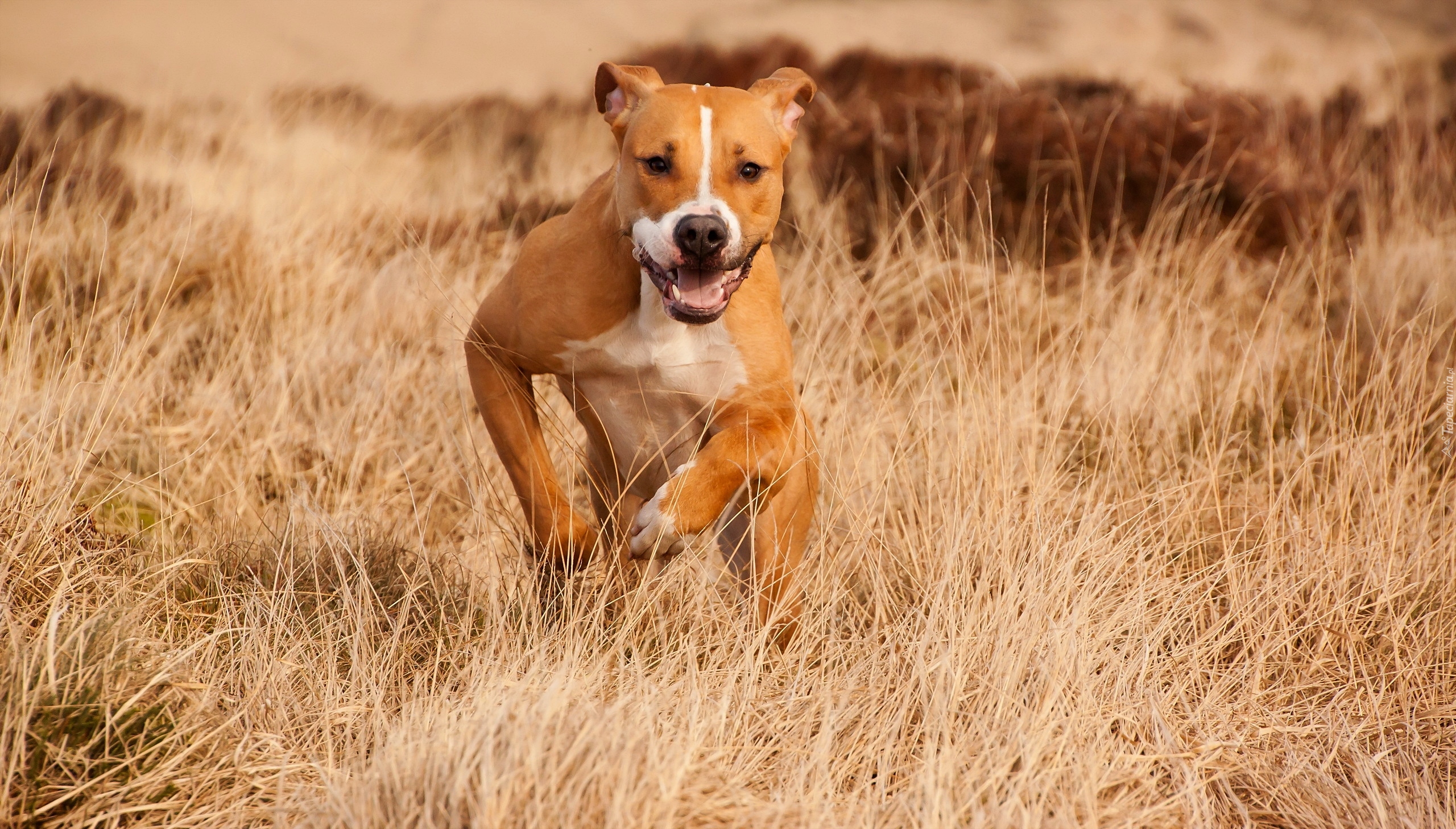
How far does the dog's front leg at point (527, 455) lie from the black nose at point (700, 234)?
0.82m

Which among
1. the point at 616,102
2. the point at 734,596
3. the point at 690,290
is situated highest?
the point at 616,102

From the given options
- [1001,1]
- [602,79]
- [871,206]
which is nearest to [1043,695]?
[602,79]

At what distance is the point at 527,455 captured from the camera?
148 inches

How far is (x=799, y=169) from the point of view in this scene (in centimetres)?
844

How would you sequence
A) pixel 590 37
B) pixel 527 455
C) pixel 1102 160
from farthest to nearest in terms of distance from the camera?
pixel 590 37 → pixel 1102 160 → pixel 527 455

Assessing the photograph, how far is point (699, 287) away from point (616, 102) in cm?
80

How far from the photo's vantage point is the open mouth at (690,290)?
3406 millimetres

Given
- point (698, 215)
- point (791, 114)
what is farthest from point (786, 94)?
point (698, 215)

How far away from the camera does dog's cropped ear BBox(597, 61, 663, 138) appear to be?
3752 millimetres

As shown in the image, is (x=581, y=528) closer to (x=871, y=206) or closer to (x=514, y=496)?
(x=514, y=496)

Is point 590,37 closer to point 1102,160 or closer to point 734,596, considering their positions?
point 1102,160

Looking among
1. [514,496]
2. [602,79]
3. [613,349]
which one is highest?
[602,79]

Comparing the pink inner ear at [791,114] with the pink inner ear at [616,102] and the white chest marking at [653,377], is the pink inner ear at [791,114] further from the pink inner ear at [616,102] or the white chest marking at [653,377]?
the white chest marking at [653,377]

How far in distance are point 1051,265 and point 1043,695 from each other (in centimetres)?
463
